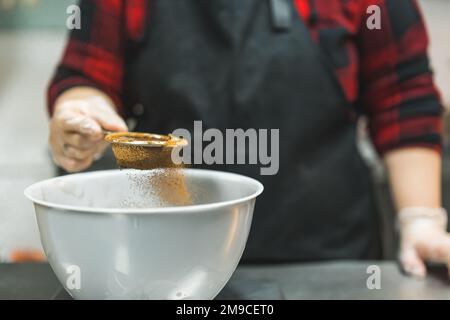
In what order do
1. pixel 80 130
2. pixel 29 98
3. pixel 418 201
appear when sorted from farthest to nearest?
pixel 29 98, pixel 418 201, pixel 80 130

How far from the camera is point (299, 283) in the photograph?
499 millimetres

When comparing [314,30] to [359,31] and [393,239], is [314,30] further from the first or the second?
[393,239]

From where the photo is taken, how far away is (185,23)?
0.63 metres

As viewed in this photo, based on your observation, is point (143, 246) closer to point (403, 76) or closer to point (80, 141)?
point (80, 141)

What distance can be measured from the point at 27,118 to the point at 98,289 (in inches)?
17.0

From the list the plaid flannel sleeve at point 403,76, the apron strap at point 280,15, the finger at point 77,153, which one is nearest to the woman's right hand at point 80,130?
the finger at point 77,153

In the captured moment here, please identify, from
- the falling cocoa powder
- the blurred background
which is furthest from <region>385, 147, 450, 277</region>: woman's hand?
the falling cocoa powder

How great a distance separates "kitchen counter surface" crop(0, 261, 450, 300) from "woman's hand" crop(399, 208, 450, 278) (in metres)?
0.01

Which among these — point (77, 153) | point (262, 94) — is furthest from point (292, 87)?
point (77, 153)

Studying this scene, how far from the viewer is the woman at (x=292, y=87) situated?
0.62m

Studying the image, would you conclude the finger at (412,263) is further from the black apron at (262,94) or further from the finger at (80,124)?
the finger at (80,124)

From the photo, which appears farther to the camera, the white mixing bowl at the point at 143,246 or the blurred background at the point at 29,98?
the blurred background at the point at 29,98

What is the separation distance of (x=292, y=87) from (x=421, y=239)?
0.71 ft

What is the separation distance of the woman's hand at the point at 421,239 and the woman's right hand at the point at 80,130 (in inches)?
12.2
